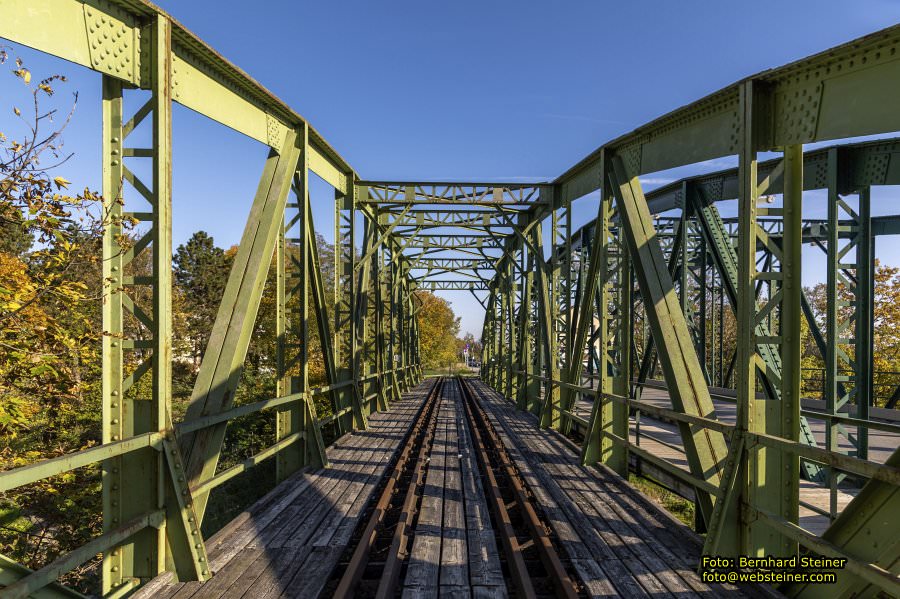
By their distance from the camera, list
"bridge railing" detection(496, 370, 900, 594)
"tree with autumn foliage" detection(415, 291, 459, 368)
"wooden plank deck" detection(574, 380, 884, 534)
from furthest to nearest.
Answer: "tree with autumn foliage" detection(415, 291, 459, 368) < "wooden plank deck" detection(574, 380, 884, 534) < "bridge railing" detection(496, 370, 900, 594)

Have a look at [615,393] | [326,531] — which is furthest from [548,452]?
[326,531]

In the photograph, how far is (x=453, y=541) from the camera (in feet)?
16.8

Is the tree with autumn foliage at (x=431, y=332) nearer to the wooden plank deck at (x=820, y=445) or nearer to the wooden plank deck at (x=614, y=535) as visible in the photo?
the wooden plank deck at (x=820, y=445)

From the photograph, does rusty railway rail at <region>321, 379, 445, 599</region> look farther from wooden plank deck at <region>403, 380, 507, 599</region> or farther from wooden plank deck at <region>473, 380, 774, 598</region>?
wooden plank deck at <region>473, 380, 774, 598</region>

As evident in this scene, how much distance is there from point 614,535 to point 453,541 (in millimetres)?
1606

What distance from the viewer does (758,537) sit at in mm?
4141

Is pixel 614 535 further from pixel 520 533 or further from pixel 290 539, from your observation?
pixel 290 539

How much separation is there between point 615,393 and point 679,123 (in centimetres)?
405

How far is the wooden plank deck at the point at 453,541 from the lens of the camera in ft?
13.6

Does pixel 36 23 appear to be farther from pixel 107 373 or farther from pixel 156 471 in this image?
pixel 156 471

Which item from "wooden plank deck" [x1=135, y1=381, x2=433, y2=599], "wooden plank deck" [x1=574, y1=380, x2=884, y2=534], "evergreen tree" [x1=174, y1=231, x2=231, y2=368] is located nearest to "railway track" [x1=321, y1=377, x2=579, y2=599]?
"wooden plank deck" [x1=135, y1=381, x2=433, y2=599]

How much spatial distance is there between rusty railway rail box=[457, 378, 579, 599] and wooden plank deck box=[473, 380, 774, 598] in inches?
8.0

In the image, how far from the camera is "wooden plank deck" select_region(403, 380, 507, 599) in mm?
4133

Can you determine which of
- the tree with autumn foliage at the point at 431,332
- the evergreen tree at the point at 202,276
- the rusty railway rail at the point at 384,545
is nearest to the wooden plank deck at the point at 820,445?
the rusty railway rail at the point at 384,545
